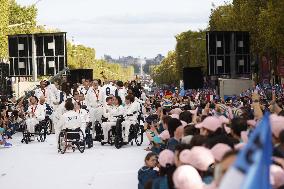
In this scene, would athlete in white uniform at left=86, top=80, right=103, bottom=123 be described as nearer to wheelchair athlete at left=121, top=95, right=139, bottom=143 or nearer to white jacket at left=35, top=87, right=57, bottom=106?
wheelchair athlete at left=121, top=95, right=139, bottom=143

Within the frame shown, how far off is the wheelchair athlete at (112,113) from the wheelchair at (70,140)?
5.42 feet

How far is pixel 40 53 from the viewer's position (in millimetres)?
34531

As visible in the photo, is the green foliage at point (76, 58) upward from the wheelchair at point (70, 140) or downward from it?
upward

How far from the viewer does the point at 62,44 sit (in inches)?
1331

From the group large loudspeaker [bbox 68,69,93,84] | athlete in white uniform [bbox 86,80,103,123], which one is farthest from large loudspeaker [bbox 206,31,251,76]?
large loudspeaker [bbox 68,69,93,84]

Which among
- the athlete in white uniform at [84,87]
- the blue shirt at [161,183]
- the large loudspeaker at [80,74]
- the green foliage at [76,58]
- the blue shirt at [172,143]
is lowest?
the blue shirt at [161,183]

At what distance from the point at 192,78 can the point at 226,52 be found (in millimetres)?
3435

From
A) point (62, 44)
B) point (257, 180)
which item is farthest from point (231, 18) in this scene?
point (257, 180)

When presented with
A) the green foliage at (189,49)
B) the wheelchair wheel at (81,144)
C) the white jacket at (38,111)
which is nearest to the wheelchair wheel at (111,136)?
the wheelchair wheel at (81,144)

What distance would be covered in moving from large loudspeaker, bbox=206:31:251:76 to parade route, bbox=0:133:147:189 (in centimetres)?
709

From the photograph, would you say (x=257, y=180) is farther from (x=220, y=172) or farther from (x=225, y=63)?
(x=225, y=63)

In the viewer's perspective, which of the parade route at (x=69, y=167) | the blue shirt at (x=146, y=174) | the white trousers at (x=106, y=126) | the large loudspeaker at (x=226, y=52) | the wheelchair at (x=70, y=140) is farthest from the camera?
the large loudspeaker at (x=226, y=52)

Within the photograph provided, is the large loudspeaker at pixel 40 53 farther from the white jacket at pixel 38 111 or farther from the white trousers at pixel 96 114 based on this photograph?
the white trousers at pixel 96 114

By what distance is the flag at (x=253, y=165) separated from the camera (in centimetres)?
400
